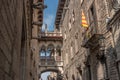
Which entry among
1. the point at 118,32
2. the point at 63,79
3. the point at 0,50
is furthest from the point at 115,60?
the point at 63,79

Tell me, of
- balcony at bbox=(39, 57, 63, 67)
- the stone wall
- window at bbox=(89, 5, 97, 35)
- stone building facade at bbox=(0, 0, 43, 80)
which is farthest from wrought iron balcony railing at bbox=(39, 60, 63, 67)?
the stone wall

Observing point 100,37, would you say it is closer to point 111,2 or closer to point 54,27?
point 111,2

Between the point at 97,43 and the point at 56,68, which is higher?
the point at 97,43

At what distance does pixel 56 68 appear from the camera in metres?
30.7

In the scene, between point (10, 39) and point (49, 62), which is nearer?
point (10, 39)

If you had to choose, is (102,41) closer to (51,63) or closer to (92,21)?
(92,21)

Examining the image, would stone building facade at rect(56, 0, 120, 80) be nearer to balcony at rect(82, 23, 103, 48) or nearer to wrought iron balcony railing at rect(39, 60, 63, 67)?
balcony at rect(82, 23, 103, 48)

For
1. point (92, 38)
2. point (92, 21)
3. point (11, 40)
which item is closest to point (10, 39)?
point (11, 40)

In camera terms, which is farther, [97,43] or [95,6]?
[95,6]

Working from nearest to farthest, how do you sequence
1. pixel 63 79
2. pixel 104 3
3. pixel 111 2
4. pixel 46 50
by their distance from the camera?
pixel 111 2 < pixel 104 3 < pixel 63 79 < pixel 46 50

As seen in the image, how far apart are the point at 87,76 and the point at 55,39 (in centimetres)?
1691

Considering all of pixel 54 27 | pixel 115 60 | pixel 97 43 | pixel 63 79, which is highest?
pixel 54 27

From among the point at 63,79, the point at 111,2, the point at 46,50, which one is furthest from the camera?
the point at 46,50

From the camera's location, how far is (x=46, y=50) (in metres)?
32.2
